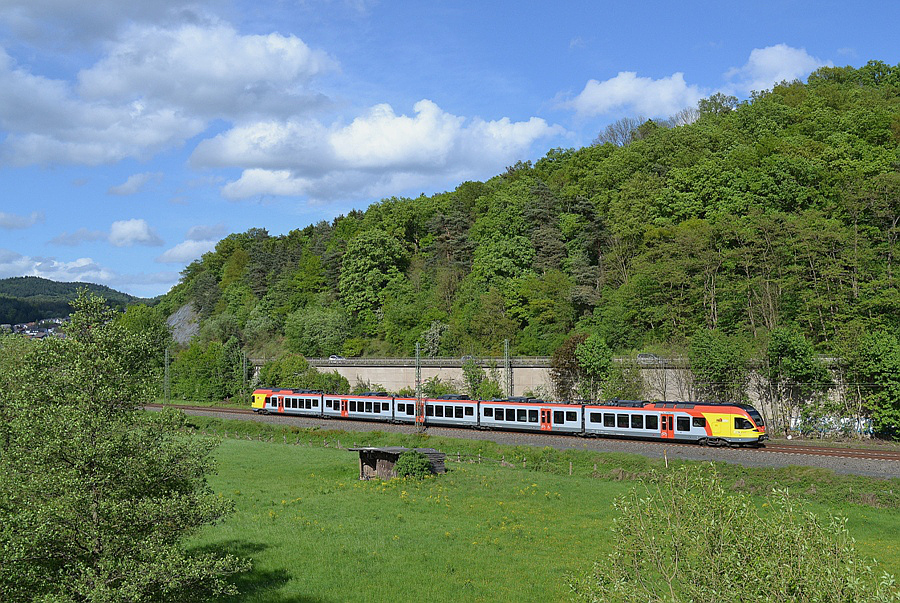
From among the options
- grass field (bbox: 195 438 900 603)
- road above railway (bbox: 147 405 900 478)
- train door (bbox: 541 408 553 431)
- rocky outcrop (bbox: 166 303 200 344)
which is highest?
rocky outcrop (bbox: 166 303 200 344)

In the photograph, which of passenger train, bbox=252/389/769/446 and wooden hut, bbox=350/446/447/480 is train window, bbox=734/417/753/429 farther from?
wooden hut, bbox=350/446/447/480

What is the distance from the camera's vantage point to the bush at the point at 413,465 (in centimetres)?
3662

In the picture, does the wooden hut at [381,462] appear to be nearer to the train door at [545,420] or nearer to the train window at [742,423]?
the train door at [545,420]

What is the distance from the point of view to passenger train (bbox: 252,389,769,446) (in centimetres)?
4103

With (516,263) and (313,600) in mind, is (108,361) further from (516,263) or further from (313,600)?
(516,263)

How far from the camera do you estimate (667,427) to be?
4278 cm

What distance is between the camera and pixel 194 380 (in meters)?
88.8

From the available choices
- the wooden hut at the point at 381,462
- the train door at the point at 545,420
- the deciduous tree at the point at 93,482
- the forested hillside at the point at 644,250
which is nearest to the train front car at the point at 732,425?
the forested hillside at the point at 644,250

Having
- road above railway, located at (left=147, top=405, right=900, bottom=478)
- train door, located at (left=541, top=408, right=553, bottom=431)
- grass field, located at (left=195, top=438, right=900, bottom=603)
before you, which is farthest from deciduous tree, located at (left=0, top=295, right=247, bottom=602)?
train door, located at (left=541, top=408, right=553, bottom=431)

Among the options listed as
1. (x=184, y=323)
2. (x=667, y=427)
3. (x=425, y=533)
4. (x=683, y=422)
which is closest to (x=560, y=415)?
(x=667, y=427)

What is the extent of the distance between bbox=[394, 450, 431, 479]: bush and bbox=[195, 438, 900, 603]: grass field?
0.82 meters

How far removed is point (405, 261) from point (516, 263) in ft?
86.0

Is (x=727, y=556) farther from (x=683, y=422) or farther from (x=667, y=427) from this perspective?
(x=667, y=427)

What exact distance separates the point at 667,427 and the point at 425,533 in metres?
22.4
